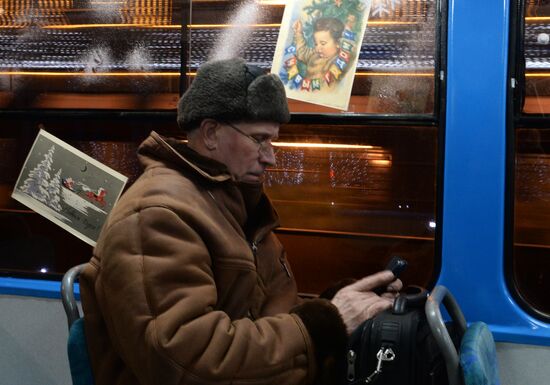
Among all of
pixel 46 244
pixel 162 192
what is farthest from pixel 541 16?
pixel 46 244

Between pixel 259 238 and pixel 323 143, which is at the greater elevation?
pixel 323 143

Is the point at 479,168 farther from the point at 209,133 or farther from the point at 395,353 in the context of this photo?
the point at 209,133

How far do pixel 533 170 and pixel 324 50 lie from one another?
30.6 inches

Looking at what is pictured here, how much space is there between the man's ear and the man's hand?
1.75 feet

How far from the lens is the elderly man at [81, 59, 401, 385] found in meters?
1.55

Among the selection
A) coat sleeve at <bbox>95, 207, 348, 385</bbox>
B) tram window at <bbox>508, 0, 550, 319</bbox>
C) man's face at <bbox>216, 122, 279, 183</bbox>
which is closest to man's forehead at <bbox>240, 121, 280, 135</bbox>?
man's face at <bbox>216, 122, 279, 183</bbox>

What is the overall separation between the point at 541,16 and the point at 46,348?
2.10 meters

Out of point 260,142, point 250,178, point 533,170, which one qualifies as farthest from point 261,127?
point 533,170

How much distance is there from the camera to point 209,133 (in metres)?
1.83

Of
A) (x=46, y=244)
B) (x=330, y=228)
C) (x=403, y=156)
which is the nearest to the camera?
(x=403, y=156)

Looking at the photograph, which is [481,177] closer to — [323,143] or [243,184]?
[323,143]

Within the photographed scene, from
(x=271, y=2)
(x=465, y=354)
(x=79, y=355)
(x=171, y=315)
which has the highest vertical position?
(x=271, y=2)

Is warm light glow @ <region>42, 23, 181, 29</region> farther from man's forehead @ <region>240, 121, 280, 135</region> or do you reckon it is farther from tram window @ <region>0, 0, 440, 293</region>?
man's forehead @ <region>240, 121, 280, 135</region>

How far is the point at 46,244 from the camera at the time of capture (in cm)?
273
